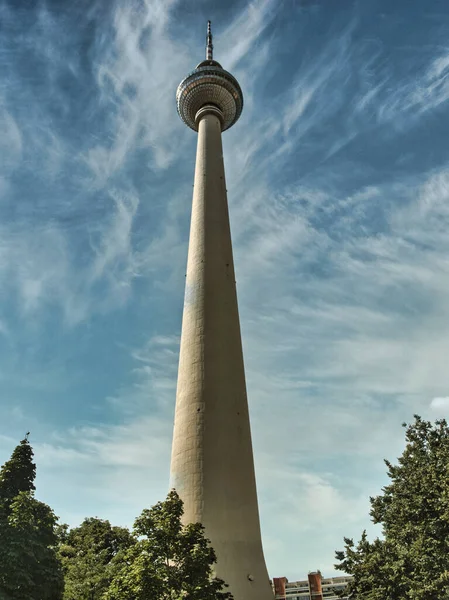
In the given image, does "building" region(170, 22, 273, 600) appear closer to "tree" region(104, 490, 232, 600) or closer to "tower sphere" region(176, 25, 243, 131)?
"tree" region(104, 490, 232, 600)

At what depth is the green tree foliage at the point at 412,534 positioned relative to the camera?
29.6 meters

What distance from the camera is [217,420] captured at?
26.1 meters

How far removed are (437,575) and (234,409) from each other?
16284mm

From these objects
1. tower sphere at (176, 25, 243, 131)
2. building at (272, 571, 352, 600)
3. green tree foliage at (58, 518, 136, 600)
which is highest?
tower sphere at (176, 25, 243, 131)

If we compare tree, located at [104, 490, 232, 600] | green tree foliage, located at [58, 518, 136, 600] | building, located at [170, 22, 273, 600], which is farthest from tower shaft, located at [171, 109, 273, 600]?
green tree foliage, located at [58, 518, 136, 600]

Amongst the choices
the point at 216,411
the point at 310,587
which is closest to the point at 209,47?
the point at 216,411

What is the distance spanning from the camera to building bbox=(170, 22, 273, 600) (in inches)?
900

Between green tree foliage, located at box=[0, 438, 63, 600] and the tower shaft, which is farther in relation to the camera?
the tower shaft

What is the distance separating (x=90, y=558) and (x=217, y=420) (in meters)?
22.4

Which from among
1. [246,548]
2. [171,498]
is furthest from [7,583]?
[246,548]

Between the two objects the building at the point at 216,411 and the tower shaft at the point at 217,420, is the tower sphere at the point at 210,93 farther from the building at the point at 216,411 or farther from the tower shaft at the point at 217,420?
the tower shaft at the point at 217,420

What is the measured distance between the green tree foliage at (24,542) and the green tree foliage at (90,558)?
415 centimetres

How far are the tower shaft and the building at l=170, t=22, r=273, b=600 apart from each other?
0.15 feet

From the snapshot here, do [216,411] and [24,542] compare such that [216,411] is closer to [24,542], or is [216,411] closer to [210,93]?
[24,542]
